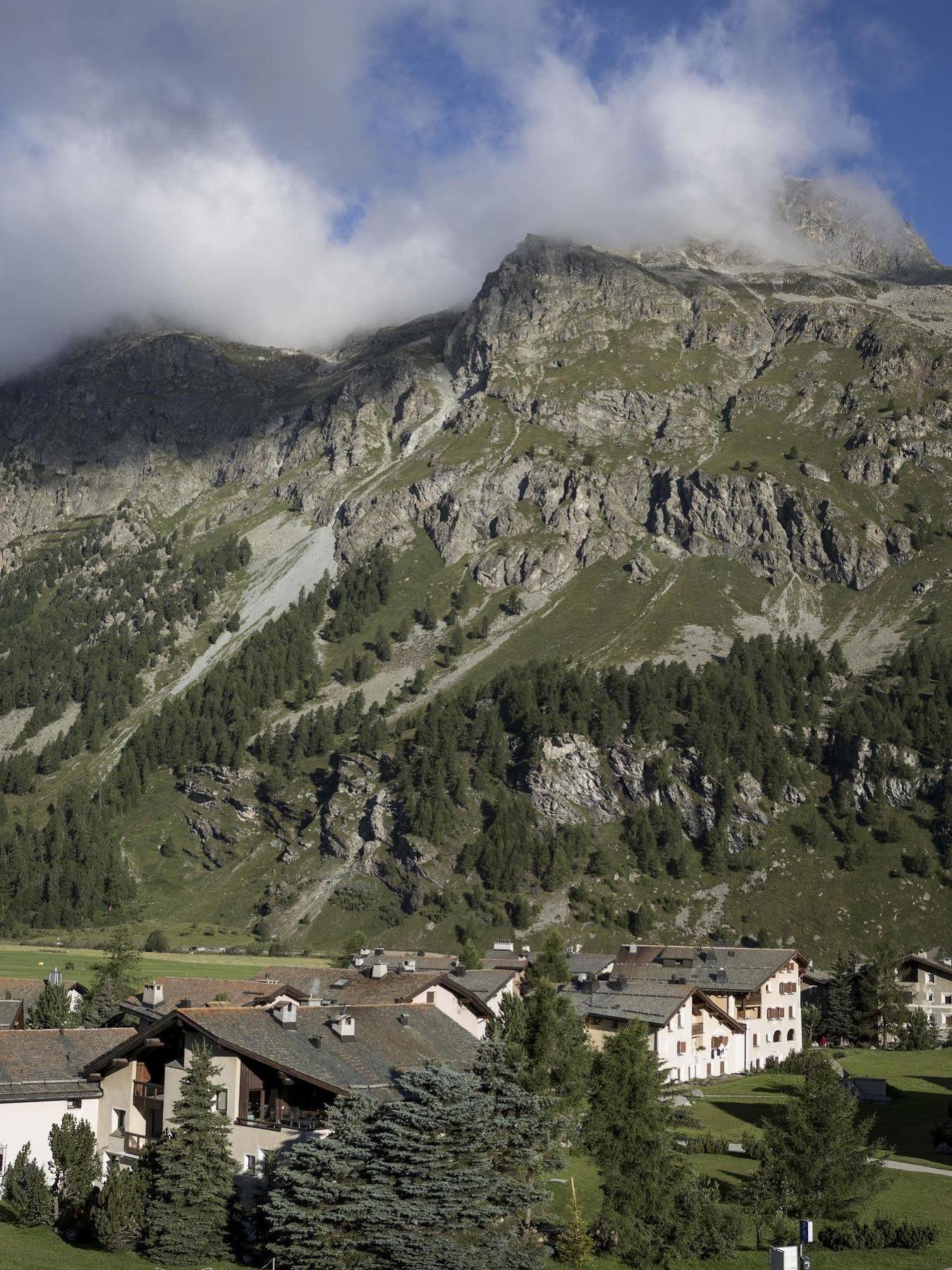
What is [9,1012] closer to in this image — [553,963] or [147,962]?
[553,963]

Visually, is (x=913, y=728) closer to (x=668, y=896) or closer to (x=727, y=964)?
(x=668, y=896)

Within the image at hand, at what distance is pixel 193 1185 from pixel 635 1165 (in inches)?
639

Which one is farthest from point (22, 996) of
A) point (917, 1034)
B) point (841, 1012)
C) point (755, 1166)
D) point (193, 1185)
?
point (917, 1034)

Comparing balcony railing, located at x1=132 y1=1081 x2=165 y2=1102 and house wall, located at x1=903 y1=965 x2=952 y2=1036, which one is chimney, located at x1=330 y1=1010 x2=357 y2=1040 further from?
house wall, located at x1=903 y1=965 x2=952 y2=1036

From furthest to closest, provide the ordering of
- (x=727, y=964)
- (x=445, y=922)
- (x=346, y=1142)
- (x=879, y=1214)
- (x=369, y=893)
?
1. (x=369, y=893)
2. (x=445, y=922)
3. (x=727, y=964)
4. (x=879, y=1214)
5. (x=346, y=1142)

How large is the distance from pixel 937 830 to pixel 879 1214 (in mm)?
140477

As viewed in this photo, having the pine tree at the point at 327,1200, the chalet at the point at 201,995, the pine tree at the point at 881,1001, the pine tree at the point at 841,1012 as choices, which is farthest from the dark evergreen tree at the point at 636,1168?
the pine tree at the point at 841,1012

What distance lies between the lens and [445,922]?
17338cm

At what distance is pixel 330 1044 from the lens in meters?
48.8

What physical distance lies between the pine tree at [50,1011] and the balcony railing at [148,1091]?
20.4m

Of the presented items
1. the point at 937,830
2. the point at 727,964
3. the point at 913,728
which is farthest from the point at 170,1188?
the point at 913,728

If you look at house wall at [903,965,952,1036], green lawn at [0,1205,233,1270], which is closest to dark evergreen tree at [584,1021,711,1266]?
green lawn at [0,1205,233,1270]

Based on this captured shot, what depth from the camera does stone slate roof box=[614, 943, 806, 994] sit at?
97688 mm

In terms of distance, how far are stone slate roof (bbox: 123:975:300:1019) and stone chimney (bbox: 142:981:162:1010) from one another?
5.3 inches
